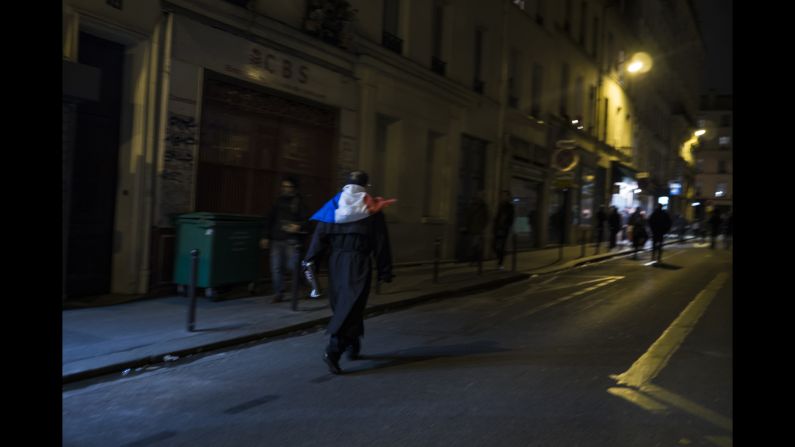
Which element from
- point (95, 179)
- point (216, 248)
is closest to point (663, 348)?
point (216, 248)

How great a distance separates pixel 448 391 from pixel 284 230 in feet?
15.5

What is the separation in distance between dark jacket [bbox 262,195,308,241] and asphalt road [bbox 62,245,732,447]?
1.82 meters

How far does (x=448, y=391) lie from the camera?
533 centimetres

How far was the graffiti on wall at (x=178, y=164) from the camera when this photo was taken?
9.49m

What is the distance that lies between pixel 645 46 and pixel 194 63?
33775mm

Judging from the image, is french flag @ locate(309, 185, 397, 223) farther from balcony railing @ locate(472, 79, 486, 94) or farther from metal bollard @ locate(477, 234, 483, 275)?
balcony railing @ locate(472, 79, 486, 94)

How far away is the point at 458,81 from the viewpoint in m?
17.3

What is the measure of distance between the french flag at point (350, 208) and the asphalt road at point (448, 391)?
1.41 metres

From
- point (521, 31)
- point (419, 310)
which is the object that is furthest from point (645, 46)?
point (419, 310)

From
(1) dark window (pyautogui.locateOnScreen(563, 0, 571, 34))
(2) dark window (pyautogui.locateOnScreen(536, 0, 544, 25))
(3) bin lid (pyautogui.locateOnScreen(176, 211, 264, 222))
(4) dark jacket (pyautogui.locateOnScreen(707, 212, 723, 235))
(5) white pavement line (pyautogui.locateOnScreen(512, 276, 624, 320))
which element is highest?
(1) dark window (pyautogui.locateOnScreen(563, 0, 571, 34))

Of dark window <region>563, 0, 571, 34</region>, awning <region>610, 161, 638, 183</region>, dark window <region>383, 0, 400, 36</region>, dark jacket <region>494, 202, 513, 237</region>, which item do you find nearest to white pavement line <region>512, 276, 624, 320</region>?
dark jacket <region>494, 202, 513, 237</region>

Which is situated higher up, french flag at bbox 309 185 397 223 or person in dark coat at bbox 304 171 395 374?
french flag at bbox 309 185 397 223

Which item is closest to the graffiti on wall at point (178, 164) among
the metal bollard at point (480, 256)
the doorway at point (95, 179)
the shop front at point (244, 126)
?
the shop front at point (244, 126)

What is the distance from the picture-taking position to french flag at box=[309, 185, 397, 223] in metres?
6.05
